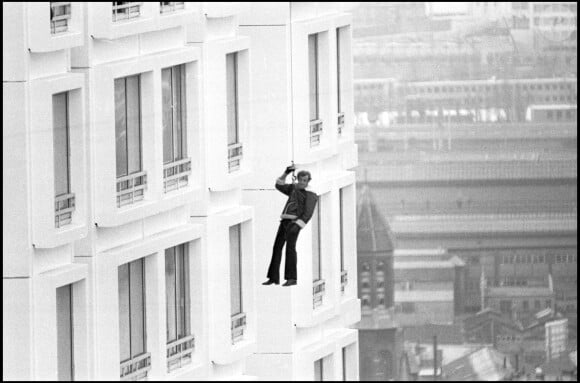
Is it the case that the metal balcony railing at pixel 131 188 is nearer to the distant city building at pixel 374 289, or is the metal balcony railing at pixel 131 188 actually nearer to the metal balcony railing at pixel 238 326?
the metal balcony railing at pixel 238 326

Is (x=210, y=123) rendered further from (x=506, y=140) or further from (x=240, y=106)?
(x=506, y=140)

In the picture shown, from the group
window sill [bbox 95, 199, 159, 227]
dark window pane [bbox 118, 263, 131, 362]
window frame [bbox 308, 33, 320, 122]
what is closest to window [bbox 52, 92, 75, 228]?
window sill [bbox 95, 199, 159, 227]

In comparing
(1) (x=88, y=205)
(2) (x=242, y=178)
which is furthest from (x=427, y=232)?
(1) (x=88, y=205)

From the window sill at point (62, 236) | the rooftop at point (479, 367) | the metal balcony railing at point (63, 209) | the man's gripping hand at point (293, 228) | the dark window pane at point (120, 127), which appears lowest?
the rooftop at point (479, 367)

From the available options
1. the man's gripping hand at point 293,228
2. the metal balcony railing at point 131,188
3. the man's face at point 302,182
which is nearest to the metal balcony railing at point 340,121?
the man's gripping hand at point 293,228

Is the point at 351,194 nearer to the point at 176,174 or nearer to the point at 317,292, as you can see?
the point at 317,292

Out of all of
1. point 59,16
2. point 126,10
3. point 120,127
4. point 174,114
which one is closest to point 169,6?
point 126,10

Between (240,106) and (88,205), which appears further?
(240,106)
